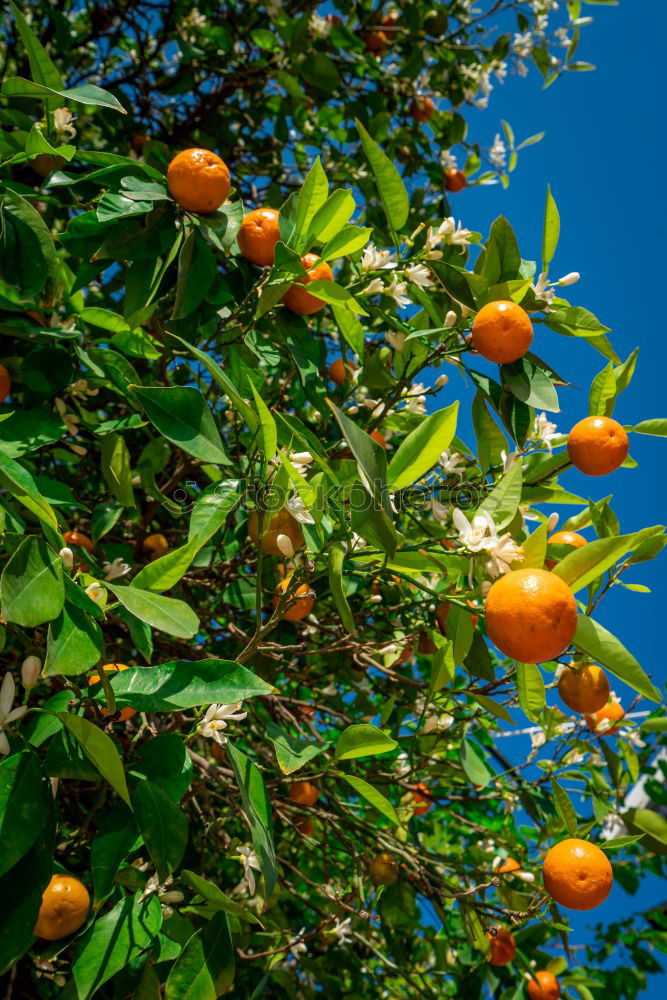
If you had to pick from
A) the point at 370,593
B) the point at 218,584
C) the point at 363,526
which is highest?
the point at 363,526

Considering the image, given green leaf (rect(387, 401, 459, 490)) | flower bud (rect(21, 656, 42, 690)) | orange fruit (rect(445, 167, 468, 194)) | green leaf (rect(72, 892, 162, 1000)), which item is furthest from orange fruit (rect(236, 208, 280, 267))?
orange fruit (rect(445, 167, 468, 194))

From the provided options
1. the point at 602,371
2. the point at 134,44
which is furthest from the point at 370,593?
the point at 134,44

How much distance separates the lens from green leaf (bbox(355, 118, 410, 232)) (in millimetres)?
1100

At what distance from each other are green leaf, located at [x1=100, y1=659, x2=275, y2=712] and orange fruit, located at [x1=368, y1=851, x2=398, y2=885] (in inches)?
37.4

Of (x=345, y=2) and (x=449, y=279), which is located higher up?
(x=345, y=2)

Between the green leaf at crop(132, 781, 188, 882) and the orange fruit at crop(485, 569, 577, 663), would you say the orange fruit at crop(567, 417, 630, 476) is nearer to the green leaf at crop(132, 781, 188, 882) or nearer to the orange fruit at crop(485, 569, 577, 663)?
the orange fruit at crop(485, 569, 577, 663)

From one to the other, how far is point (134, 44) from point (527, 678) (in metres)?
2.41

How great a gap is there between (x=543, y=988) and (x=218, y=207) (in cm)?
163

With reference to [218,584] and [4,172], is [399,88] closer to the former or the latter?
[4,172]

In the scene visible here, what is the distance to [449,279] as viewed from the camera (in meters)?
1.08

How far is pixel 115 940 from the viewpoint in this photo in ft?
2.85

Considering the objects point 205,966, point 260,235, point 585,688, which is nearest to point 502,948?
point 585,688

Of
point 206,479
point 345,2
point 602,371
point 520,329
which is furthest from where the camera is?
point 345,2

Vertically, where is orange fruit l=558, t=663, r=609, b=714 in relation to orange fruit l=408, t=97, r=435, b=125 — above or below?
below
